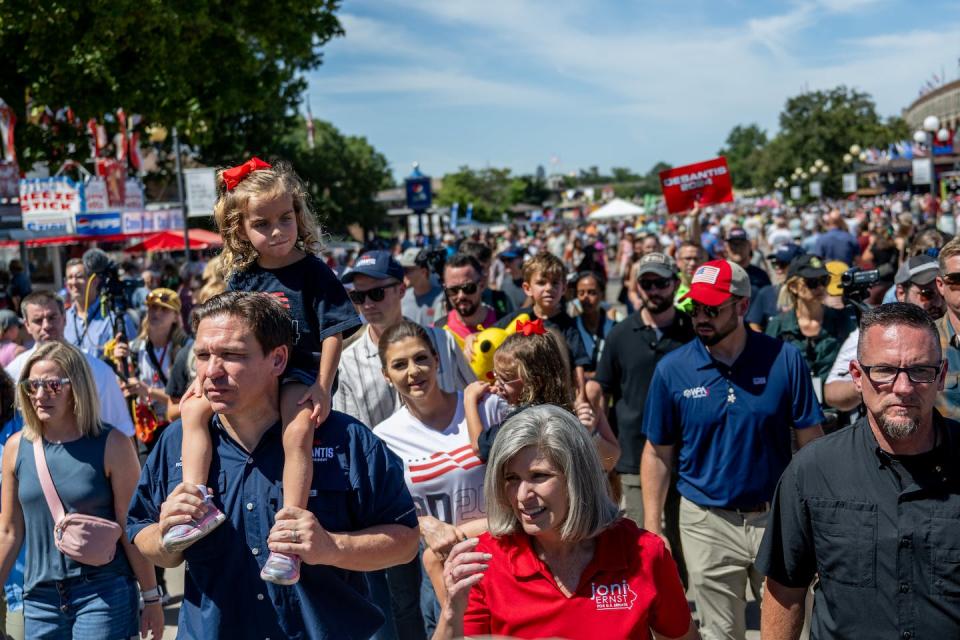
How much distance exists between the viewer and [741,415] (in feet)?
14.8

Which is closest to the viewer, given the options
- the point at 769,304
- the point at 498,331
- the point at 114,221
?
the point at 498,331

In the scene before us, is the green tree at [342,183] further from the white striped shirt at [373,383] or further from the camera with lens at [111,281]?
the white striped shirt at [373,383]

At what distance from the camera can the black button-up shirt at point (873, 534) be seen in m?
2.79

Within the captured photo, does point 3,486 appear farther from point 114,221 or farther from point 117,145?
point 117,145

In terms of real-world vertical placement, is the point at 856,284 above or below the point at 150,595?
above

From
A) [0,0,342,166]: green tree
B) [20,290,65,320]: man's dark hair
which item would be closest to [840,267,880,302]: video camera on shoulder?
[20,290,65,320]: man's dark hair

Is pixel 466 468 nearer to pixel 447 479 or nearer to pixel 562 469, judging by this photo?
pixel 447 479

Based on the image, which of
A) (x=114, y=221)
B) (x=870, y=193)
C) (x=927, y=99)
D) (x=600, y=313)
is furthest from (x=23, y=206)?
(x=927, y=99)

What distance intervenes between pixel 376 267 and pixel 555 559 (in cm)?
299

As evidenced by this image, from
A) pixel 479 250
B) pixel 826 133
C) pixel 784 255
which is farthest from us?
pixel 826 133

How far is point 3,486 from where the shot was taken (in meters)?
4.33

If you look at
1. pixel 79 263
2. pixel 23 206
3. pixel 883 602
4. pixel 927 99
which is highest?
pixel 927 99

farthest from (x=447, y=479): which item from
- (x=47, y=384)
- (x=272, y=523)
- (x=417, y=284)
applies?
(x=417, y=284)

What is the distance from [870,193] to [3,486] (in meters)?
99.8
